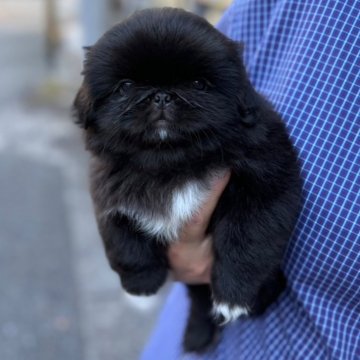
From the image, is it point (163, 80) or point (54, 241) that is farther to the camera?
point (54, 241)

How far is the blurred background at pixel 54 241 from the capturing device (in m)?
3.18

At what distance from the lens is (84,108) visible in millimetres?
1399

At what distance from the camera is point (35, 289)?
3510mm

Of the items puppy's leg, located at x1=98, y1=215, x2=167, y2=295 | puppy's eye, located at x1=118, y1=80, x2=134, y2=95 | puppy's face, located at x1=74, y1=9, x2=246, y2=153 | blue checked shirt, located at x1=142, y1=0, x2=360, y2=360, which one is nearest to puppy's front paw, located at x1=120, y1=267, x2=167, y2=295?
puppy's leg, located at x1=98, y1=215, x2=167, y2=295

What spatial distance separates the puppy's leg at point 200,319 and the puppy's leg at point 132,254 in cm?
14

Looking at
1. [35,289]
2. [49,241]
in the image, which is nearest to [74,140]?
[49,241]

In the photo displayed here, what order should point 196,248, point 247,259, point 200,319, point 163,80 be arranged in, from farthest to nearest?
point 200,319 → point 196,248 → point 247,259 → point 163,80

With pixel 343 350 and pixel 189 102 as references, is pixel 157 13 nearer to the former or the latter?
pixel 189 102

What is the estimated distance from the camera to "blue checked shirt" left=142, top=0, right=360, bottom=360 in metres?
1.27

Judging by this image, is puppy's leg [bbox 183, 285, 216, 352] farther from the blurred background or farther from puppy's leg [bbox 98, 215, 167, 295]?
the blurred background

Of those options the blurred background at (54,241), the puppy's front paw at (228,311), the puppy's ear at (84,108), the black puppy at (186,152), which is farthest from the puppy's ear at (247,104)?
the blurred background at (54,241)

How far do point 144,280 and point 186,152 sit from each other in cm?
44

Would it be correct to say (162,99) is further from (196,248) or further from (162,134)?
(196,248)

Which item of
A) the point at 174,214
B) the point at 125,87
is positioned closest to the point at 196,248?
the point at 174,214
